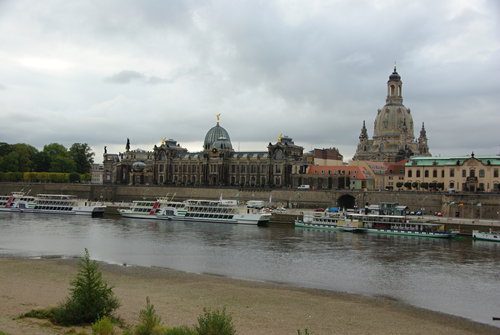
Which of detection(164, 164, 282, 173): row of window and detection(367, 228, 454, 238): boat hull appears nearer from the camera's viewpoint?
detection(367, 228, 454, 238): boat hull

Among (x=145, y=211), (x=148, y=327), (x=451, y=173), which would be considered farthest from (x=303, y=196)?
(x=148, y=327)

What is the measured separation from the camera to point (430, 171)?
306ft

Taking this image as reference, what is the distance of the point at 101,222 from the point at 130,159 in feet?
195

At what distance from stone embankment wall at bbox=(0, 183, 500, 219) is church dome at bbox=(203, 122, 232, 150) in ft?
59.9

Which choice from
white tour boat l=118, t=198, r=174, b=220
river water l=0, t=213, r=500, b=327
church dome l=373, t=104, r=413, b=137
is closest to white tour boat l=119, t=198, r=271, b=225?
white tour boat l=118, t=198, r=174, b=220

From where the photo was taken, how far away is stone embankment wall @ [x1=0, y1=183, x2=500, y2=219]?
249ft

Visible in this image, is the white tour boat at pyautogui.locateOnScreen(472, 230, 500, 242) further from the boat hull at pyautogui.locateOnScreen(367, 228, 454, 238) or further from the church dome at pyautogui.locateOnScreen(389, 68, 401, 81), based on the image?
the church dome at pyautogui.locateOnScreen(389, 68, 401, 81)

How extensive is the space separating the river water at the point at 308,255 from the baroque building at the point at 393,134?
7811cm

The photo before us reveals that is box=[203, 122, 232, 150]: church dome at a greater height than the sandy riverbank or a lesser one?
greater

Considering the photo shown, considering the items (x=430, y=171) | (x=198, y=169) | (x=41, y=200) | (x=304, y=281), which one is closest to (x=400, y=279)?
(x=304, y=281)

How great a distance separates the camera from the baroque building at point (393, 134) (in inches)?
5595

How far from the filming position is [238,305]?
96.0ft

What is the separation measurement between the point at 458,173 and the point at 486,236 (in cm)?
3058

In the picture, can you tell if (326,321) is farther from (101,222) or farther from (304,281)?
(101,222)
